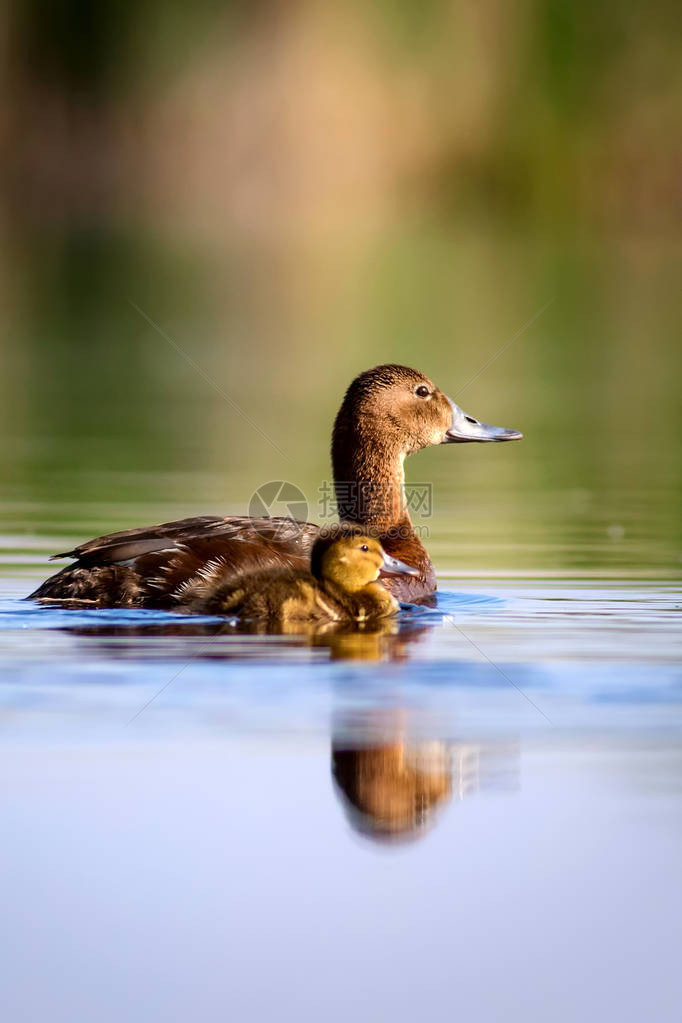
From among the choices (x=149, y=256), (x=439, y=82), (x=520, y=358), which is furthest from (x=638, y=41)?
(x=520, y=358)

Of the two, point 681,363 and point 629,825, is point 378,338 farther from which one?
point 629,825

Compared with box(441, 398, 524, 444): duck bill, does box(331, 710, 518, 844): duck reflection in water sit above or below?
below

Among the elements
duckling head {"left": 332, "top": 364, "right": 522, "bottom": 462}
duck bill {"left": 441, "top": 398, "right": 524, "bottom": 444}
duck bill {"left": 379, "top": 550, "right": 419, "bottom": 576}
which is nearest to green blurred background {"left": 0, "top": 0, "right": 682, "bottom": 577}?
duck bill {"left": 441, "top": 398, "right": 524, "bottom": 444}

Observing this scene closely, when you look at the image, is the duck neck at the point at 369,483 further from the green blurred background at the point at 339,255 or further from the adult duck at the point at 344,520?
the green blurred background at the point at 339,255

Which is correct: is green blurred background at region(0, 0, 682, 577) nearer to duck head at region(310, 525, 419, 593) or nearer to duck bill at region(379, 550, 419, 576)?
duck bill at region(379, 550, 419, 576)

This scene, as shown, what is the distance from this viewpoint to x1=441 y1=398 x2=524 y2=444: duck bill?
883 cm

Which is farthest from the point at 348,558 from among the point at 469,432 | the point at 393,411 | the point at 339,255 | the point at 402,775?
the point at 339,255

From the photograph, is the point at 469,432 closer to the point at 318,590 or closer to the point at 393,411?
the point at 393,411

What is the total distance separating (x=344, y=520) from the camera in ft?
28.1

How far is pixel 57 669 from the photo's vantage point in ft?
19.4

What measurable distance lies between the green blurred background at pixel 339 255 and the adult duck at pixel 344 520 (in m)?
0.60

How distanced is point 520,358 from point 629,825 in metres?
17.5

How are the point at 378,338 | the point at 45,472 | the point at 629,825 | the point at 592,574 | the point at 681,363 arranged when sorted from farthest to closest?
the point at 378,338 → the point at 681,363 → the point at 45,472 → the point at 592,574 → the point at 629,825

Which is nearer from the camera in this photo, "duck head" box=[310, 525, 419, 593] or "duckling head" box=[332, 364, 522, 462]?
"duck head" box=[310, 525, 419, 593]
